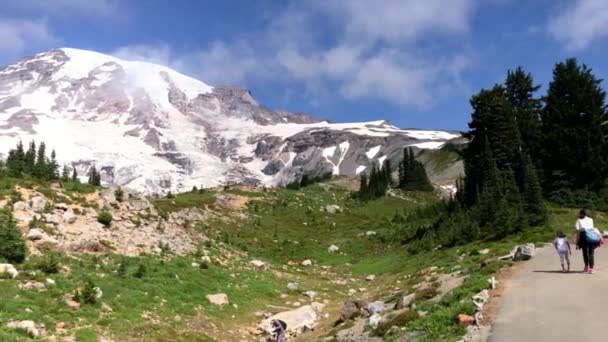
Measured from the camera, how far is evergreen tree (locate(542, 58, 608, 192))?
56.7 m

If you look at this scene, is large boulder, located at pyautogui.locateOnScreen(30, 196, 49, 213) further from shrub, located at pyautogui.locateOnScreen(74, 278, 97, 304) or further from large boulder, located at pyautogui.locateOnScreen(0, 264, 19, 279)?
shrub, located at pyautogui.locateOnScreen(74, 278, 97, 304)

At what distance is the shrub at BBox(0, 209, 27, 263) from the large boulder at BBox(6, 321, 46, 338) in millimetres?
7235

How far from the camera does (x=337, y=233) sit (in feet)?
230

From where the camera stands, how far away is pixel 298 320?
29781 millimetres

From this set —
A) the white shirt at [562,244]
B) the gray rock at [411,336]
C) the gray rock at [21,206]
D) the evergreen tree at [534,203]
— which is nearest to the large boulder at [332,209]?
the evergreen tree at [534,203]

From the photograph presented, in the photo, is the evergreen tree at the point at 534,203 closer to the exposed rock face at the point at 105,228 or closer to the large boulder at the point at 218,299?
the large boulder at the point at 218,299

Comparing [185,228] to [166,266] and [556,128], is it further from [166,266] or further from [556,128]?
[556,128]

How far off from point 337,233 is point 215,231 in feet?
67.8

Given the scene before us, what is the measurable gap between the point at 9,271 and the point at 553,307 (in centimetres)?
2260

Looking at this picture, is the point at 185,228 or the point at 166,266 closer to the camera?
the point at 166,266

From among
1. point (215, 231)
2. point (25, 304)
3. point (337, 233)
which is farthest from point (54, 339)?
point (337, 233)

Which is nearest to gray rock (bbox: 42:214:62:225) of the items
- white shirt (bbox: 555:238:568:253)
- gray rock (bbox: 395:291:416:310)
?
gray rock (bbox: 395:291:416:310)

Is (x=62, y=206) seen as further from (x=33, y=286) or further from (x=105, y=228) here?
(x=33, y=286)

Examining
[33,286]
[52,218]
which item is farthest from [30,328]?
[52,218]
